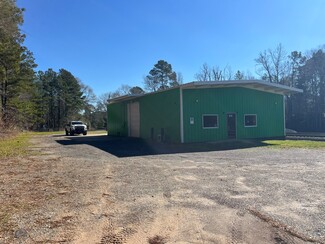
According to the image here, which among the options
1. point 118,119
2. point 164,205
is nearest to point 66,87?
point 118,119

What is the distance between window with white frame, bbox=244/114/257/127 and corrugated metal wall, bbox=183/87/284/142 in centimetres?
23

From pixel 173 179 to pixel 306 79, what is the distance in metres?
47.9

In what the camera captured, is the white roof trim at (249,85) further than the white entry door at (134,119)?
No

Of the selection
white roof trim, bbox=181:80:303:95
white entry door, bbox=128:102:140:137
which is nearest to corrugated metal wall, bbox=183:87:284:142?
white roof trim, bbox=181:80:303:95

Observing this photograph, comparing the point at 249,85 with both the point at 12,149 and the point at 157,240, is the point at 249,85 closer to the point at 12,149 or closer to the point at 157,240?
the point at 12,149

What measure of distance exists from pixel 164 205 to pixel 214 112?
15899mm

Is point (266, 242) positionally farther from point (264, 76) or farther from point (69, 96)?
point (69, 96)

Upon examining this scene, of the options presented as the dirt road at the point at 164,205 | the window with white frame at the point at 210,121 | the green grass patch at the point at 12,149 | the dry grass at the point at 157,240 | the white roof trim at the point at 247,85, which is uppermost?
the white roof trim at the point at 247,85

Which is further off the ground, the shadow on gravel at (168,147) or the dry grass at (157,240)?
Answer: the shadow on gravel at (168,147)

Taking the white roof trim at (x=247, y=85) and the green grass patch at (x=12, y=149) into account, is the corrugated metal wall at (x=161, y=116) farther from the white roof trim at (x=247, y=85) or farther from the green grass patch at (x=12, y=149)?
the green grass patch at (x=12, y=149)

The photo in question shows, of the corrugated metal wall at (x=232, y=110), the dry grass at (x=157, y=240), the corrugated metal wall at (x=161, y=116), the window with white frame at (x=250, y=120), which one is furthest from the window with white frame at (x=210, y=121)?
the dry grass at (x=157, y=240)

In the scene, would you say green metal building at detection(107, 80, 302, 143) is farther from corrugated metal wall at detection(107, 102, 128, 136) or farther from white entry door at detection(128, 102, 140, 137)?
corrugated metal wall at detection(107, 102, 128, 136)

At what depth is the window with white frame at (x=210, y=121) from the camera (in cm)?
2044

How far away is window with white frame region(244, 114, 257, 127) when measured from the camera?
22.1 metres
